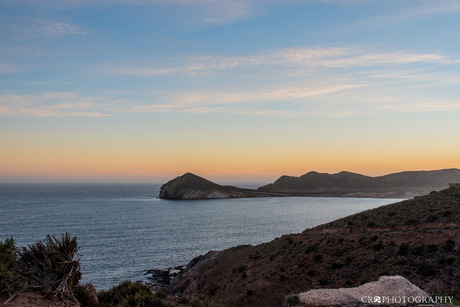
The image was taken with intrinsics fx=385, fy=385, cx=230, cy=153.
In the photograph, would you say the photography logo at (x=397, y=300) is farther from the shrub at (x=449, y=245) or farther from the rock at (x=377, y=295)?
the shrub at (x=449, y=245)

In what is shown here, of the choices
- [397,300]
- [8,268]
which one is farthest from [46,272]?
[397,300]

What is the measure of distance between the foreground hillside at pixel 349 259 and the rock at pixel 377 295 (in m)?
6.47

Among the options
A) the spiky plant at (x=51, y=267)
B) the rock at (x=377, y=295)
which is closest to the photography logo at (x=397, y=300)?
the rock at (x=377, y=295)

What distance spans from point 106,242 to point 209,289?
44734 millimetres

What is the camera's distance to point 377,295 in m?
16.2

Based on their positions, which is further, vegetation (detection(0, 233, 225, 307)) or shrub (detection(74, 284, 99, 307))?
shrub (detection(74, 284, 99, 307))

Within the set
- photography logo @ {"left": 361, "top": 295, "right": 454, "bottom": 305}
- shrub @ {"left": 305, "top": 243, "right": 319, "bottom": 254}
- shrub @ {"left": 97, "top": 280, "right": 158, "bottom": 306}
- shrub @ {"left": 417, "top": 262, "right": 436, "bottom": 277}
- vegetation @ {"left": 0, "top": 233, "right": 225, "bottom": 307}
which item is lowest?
shrub @ {"left": 305, "top": 243, "right": 319, "bottom": 254}

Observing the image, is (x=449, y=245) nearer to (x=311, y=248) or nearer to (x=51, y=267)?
(x=311, y=248)

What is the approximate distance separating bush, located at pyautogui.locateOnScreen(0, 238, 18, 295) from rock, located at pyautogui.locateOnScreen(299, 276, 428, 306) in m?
11.8

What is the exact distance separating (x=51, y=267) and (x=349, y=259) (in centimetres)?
2658

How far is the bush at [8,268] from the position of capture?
39.1 ft

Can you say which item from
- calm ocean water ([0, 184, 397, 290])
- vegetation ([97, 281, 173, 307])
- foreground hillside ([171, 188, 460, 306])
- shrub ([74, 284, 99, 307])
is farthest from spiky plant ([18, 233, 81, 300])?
calm ocean water ([0, 184, 397, 290])

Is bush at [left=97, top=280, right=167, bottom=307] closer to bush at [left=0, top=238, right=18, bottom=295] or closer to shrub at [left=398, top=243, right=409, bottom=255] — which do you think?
bush at [left=0, top=238, right=18, bottom=295]

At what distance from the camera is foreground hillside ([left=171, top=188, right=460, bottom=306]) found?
29069mm
